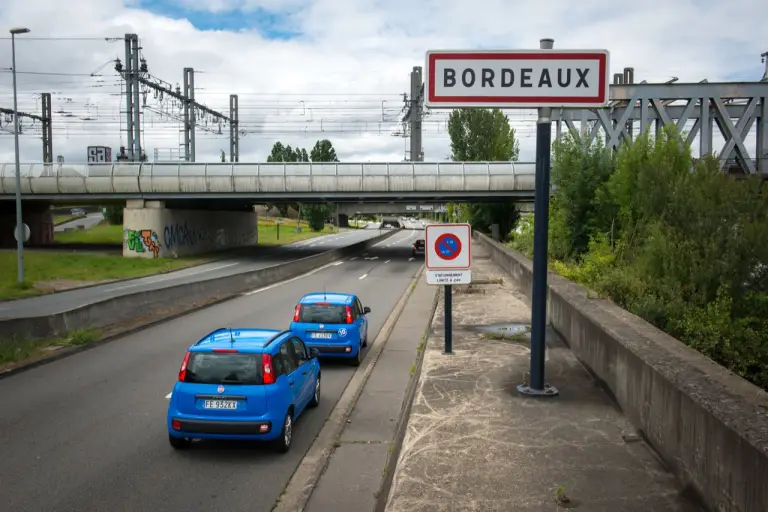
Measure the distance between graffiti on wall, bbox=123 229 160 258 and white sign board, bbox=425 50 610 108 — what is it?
146 feet

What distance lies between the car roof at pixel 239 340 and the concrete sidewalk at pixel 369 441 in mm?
1680

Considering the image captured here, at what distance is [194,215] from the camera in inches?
2217

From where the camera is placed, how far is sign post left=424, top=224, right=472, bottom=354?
12.6 meters

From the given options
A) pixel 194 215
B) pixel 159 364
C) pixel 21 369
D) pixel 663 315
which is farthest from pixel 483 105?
pixel 194 215

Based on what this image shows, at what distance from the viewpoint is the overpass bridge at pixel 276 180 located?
46000mm

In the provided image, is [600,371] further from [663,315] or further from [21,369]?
[21,369]

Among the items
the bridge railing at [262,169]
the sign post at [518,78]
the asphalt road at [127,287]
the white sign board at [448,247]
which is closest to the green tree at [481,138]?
the bridge railing at [262,169]

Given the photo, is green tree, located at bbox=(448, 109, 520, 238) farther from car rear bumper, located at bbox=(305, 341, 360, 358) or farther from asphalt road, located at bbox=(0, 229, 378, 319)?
car rear bumper, located at bbox=(305, 341, 360, 358)

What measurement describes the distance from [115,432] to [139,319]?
1103 centimetres

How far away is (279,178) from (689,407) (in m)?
42.0

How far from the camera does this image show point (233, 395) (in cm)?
837

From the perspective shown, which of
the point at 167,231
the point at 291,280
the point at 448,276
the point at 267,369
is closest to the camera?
the point at 267,369

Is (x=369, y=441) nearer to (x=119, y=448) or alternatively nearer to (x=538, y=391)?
(x=538, y=391)

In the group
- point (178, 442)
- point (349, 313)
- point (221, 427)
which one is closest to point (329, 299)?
point (349, 313)
